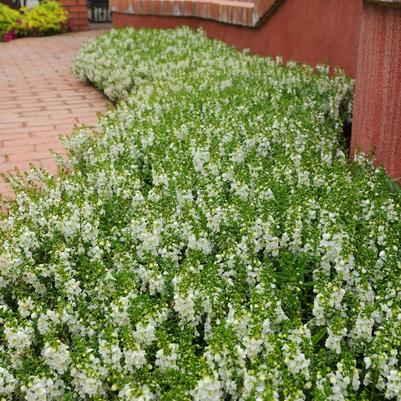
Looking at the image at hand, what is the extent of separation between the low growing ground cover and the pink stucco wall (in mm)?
273

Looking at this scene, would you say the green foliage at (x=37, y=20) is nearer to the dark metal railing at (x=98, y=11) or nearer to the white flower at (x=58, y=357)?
the dark metal railing at (x=98, y=11)

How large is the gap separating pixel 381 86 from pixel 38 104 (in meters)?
6.05

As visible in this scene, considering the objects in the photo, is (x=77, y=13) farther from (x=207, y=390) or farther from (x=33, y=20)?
(x=207, y=390)

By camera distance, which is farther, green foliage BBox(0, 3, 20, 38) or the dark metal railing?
the dark metal railing

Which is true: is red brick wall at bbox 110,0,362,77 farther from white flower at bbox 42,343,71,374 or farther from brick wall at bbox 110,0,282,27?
white flower at bbox 42,343,71,374

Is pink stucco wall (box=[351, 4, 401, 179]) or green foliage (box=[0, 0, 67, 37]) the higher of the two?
green foliage (box=[0, 0, 67, 37])

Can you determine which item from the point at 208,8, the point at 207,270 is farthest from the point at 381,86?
the point at 208,8

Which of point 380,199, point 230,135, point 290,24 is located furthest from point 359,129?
point 290,24

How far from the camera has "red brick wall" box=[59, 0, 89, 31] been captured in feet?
58.2

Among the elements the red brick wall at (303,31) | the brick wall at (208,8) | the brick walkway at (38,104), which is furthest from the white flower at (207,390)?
the brick wall at (208,8)

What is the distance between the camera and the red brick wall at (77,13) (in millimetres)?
17734

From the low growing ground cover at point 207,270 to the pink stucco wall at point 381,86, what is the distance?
0.27 metres

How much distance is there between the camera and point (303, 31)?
735 cm

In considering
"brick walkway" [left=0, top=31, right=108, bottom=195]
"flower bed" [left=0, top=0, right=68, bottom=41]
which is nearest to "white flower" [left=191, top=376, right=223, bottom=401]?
"brick walkway" [left=0, top=31, right=108, bottom=195]
